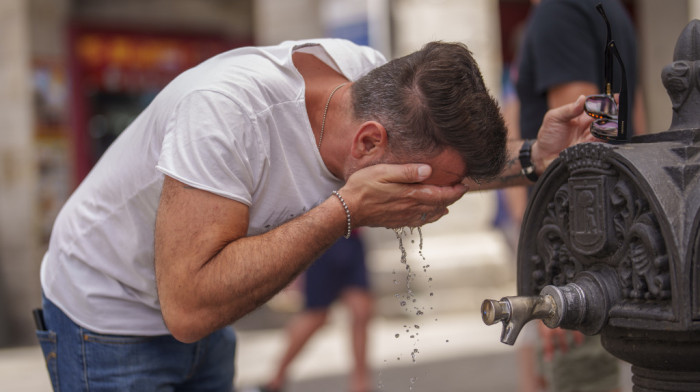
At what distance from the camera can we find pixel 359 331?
4.86 meters

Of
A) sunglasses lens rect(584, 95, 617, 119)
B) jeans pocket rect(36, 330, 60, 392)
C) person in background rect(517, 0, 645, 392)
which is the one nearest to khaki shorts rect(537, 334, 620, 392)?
person in background rect(517, 0, 645, 392)

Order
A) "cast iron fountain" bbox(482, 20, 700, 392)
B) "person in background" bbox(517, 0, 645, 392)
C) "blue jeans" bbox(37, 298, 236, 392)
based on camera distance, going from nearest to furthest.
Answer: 1. "cast iron fountain" bbox(482, 20, 700, 392)
2. "blue jeans" bbox(37, 298, 236, 392)
3. "person in background" bbox(517, 0, 645, 392)

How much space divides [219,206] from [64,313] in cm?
→ 62

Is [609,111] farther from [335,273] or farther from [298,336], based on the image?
[335,273]

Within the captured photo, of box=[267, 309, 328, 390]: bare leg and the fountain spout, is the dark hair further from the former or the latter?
box=[267, 309, 328, 390]: bare leg

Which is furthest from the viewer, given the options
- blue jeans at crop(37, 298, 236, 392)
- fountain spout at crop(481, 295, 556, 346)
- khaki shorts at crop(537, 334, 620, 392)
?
khaki shorts at crop(537, 334, 620, 392)

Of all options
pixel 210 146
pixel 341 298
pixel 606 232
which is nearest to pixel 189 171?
pixel 210 146

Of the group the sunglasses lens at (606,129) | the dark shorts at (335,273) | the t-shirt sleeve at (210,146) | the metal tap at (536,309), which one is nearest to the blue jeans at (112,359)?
the t-shirt sleeve at (210,146)

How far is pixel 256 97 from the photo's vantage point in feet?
6.35

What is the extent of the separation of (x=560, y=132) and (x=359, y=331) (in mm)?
2818

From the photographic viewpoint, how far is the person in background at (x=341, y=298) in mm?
4715

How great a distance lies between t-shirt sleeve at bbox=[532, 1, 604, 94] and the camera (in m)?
2.70

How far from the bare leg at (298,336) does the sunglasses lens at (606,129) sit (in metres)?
2.95

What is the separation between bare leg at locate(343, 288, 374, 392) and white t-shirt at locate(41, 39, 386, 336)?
2.74m
